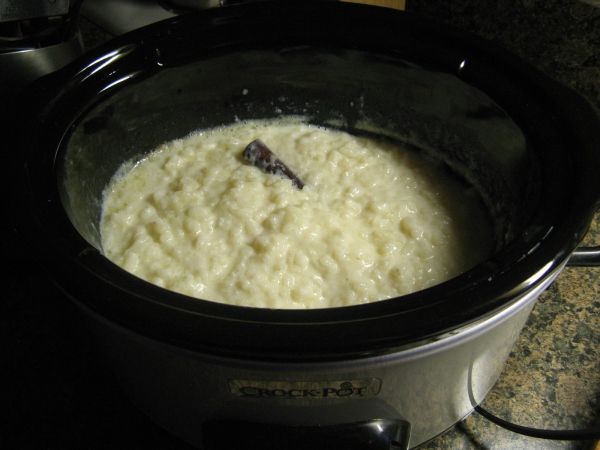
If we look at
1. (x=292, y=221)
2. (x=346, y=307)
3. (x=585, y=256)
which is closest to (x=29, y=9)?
(x=292, y=221)

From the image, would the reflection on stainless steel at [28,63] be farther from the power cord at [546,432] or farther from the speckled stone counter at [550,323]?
the power cord at [546,432]

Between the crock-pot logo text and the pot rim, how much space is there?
8cm

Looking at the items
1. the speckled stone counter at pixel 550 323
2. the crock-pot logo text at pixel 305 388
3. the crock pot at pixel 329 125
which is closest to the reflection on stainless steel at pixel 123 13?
the crock pot at pixel 329 125

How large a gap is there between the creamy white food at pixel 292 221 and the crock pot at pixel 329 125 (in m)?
0.04

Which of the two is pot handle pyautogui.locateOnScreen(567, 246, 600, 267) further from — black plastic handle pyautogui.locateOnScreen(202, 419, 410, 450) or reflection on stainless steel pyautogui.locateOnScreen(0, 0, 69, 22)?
reflection on stainless steel pyautogui.locateOnScreen(0, 0, 69, 22)

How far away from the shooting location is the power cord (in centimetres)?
90

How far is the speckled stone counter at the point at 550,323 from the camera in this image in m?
0.96

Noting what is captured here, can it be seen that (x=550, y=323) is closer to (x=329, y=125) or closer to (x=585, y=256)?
(x=585, y=256)

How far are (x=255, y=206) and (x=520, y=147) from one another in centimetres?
46

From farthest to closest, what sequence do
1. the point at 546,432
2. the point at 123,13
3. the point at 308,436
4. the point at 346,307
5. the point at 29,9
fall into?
the point at 123,13 → the point at 29,9 → the point at 546,432 → the point at 308,436 → the point at 346,307

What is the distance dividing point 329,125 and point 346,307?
30.5 inches

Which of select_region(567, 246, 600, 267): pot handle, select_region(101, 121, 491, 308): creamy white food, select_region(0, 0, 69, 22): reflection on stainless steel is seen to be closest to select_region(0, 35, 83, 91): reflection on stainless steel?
select_region(0, 0, 69, 22): reflection on stainless steel

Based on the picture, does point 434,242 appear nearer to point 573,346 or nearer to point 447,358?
point 573,346

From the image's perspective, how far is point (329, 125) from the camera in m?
1.38
